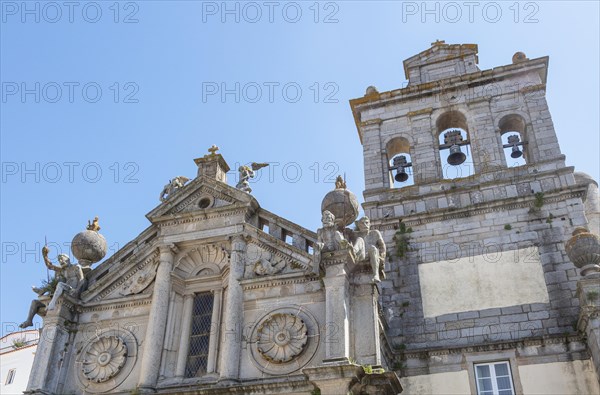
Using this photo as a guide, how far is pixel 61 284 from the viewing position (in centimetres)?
1593

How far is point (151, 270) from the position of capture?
16297 millimetres

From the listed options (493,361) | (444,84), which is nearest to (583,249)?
(493,361)

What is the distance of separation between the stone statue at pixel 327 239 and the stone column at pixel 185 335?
3.75m

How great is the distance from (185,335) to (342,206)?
4.77 metres

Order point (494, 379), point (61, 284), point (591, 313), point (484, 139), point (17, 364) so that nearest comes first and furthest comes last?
point (591, 313)
point (494, 379)
point (61, 284)
point (484, 139)
point (17, 364)

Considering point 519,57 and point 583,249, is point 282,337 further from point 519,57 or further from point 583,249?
point 519,57

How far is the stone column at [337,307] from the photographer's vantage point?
1256 centimetres

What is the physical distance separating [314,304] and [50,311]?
6.54 metres

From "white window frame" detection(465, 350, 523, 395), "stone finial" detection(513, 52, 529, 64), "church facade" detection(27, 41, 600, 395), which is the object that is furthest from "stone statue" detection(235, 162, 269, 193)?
"stone finial" detection(513, 52, 529, 64)

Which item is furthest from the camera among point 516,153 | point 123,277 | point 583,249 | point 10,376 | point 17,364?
point 17,364

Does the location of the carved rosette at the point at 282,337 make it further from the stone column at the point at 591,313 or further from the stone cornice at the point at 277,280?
the stone column at the point at 591,313

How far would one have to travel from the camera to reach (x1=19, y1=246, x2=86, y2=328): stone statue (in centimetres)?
1583

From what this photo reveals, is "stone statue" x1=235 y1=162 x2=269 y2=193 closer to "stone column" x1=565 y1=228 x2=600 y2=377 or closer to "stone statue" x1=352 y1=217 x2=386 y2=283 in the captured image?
"stone statue" x1=352 y1=217 x2=386 y2=283

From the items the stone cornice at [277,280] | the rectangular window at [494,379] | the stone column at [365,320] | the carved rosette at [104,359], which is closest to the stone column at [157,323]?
the carved rosette at [104,359]
